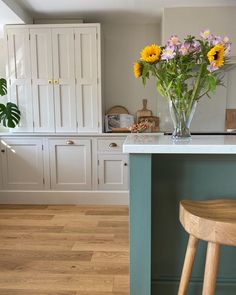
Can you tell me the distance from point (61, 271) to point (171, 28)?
9.21 feet

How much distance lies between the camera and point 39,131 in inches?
138

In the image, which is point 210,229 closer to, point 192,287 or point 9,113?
point 192,287

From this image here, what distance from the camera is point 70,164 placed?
3.50 meters

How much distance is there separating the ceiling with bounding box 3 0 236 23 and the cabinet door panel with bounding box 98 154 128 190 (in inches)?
68.5

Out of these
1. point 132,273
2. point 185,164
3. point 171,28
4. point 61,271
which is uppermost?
point 171,28

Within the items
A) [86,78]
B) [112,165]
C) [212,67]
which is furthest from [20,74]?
[212,67]

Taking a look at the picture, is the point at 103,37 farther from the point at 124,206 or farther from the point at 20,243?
the point at 20,243

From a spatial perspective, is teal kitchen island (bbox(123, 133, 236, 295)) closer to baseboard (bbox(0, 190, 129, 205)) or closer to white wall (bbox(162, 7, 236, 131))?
baseboard (bbox(0, 190, 129, 205))

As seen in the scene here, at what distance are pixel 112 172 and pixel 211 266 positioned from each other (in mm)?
2477

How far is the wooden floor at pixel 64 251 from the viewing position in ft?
6.29

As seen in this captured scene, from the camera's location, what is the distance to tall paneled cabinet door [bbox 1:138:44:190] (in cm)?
348

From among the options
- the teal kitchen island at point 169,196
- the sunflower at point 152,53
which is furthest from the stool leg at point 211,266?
the sunflower at point 152,53

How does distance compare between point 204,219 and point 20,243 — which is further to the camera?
point 20,243

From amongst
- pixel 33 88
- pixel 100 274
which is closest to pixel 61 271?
pixel 100 274
